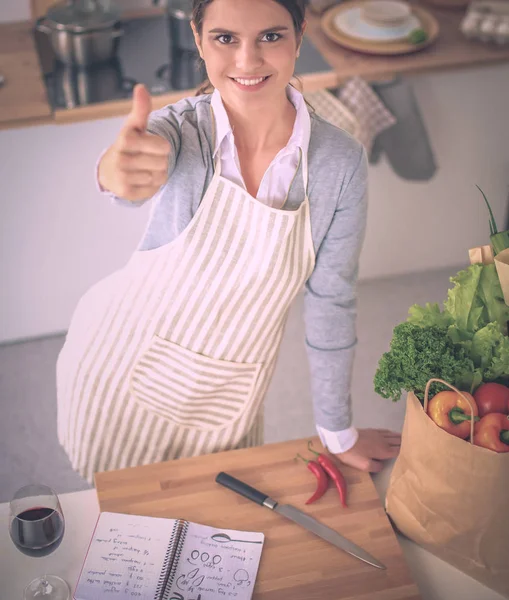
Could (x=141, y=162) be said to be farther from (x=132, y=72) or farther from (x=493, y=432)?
(x=132, y=72)

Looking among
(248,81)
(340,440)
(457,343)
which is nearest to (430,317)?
(457,343)

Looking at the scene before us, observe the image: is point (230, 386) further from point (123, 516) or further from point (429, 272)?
point (429, 272)

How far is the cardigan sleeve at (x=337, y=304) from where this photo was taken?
1253 millimetres

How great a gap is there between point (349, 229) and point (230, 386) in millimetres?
368

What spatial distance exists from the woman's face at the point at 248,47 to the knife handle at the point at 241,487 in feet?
1.92

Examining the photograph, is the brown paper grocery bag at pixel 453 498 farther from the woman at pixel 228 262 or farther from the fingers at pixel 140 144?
the fingers at pixel 140 144

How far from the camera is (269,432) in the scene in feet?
8.43

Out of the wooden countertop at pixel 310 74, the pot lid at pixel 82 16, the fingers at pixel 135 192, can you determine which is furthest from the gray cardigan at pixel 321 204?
the pot lid at pixel 82 16

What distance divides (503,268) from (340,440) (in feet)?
1.39

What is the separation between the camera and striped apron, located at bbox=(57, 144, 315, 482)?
4.08 feet

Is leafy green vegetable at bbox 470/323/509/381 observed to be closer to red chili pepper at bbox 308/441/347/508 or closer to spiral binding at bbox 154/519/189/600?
red chili pepper at bbox 308/441/347/508

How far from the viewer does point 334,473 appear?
1264 mm

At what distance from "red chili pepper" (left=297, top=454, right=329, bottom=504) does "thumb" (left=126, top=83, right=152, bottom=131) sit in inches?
23.9

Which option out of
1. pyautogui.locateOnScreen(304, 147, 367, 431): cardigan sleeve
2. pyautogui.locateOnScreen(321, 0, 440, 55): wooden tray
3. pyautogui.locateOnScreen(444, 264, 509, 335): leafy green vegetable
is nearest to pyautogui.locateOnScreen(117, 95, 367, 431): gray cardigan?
pyautogui.locateOnScreen(304, 147, 367, 431): cardigan sleeve
